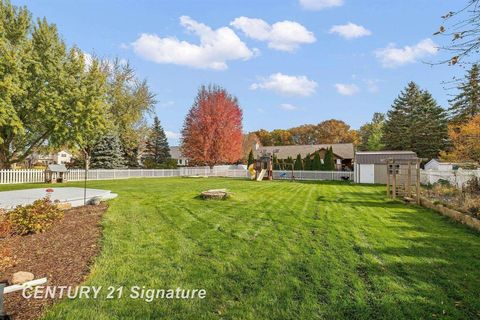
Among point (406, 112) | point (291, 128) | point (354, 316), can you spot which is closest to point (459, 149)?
point (354, 316)

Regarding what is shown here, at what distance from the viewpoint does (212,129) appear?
1244 inches

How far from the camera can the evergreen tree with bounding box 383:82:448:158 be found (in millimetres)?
38000

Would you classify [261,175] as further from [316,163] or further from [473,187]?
[473,187]

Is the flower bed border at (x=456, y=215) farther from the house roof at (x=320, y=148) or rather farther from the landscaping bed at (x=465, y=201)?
the house roof at (x=320, y=148)

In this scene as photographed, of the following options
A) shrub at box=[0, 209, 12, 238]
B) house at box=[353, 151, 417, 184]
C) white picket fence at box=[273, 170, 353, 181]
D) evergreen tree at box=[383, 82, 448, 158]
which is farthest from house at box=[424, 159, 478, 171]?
shrub at box=[0, 209, 12, 238]

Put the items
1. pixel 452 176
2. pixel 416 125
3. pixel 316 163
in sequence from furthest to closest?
1. pixel 416 125
2. pixel 316 163
3. pixel 452 176

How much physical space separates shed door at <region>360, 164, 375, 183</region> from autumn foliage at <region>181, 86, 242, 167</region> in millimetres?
13825

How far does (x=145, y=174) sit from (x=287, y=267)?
25.9m

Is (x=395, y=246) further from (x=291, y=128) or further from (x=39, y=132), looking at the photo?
(x=291, y=128)

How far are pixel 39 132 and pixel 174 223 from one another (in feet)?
60.8

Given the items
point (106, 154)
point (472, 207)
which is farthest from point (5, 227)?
point (106, 154)

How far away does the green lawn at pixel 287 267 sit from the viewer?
3.13 meters

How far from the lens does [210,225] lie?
662 cm

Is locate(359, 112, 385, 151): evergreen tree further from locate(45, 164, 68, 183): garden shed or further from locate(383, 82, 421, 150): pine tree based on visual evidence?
locate(45, 164, 68, 183): garden shed
